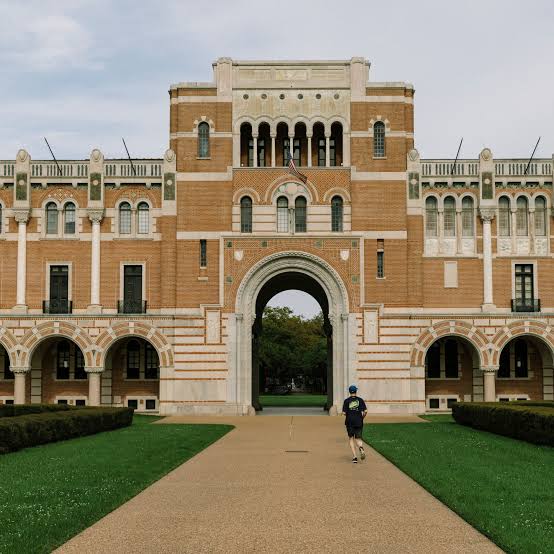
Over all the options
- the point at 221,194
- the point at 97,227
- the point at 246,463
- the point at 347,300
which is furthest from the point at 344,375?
the point at 246,463

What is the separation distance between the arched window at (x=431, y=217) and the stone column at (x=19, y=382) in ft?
72.5

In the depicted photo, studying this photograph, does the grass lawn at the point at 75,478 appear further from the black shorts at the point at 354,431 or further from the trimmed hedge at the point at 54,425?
the black shorts at the point at 354,431

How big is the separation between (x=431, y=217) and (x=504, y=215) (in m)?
3.89

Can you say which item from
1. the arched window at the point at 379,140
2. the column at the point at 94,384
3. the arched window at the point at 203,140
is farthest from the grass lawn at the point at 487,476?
the arched window at the point at 203,140

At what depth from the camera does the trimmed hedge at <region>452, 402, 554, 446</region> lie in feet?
88.2

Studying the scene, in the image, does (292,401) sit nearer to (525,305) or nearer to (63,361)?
(63,361)

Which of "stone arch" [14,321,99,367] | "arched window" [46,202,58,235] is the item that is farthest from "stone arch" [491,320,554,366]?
"arched window" [46,202,58,235]

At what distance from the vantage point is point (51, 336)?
46344mm

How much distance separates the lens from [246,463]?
22.3 metres

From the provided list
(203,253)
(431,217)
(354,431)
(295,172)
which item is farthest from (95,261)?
(354,431)

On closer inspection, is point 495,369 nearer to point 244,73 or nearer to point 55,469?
point 244,73

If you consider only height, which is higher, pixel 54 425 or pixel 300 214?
pixel 300 214

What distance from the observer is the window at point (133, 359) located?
48469mm

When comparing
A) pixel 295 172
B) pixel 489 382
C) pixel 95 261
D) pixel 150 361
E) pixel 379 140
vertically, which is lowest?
pixel 489 382
